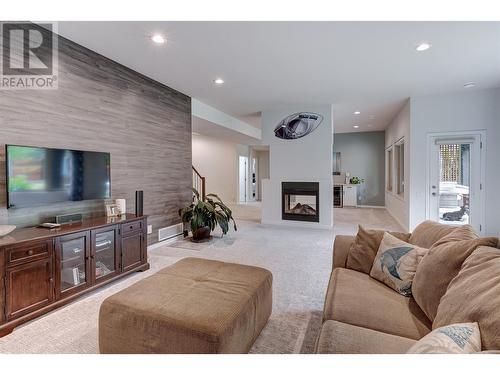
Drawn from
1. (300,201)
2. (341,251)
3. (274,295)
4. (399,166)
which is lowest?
(274,295)

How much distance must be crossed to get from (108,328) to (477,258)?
1.92 m

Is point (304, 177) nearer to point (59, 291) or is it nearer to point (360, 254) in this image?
point (360, 254)

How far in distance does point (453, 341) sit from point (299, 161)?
5208 millimetres

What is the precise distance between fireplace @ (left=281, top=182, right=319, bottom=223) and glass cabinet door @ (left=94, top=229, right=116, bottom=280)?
3909mm

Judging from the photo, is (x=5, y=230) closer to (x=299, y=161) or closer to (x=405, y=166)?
(x=299, y=161)

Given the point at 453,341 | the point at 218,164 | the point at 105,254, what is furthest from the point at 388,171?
the point at 453,341

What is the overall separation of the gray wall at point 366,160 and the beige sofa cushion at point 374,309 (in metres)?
8.07

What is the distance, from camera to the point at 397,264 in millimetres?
1722

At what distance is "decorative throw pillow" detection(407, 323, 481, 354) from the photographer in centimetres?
81

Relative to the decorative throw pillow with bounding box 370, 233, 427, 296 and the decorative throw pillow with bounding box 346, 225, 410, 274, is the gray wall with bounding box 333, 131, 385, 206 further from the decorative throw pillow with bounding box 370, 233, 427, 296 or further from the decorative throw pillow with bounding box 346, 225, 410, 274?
the decorative throw pillow with bounding box 370, 233, 427, 296

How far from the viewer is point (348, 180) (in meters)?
9.42

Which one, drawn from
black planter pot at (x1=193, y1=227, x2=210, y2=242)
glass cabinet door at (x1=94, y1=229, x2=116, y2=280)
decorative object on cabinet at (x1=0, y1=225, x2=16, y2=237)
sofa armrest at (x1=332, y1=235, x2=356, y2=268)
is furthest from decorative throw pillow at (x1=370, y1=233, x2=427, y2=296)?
black planter pot at (x1=193, y1=227, x2=210, y2=242)

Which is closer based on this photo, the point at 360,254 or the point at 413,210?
the point at 360,254
